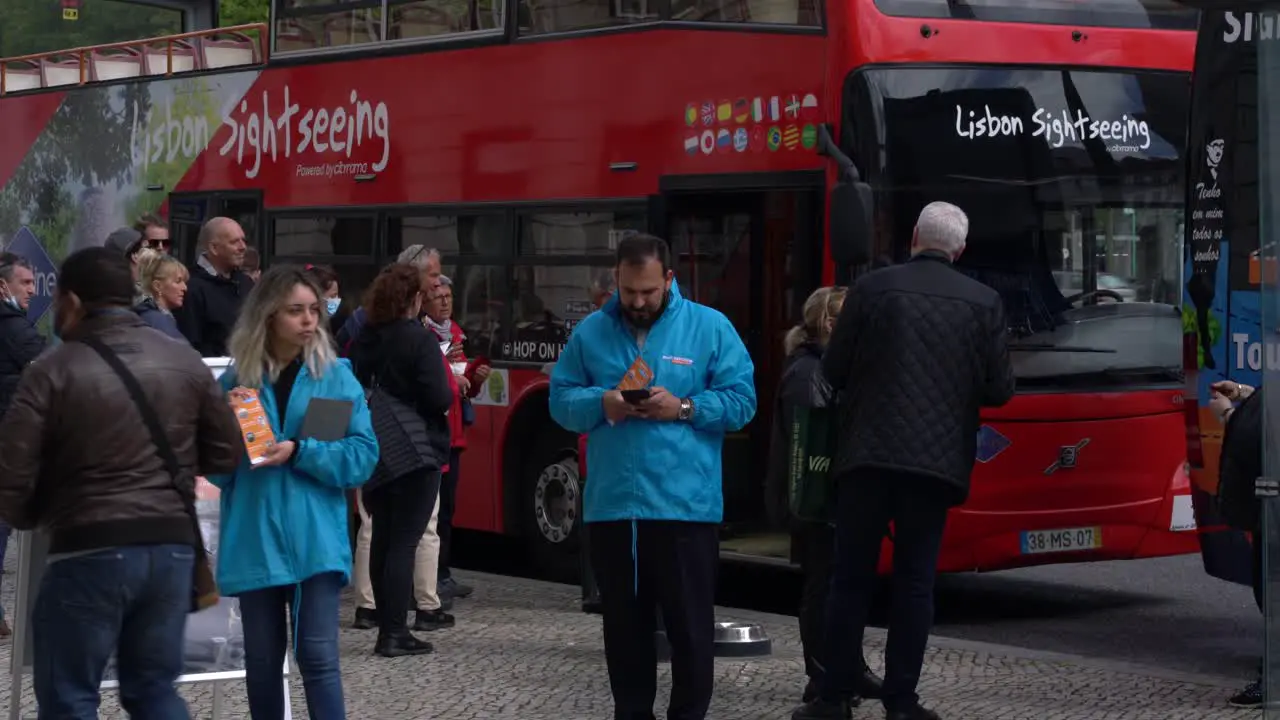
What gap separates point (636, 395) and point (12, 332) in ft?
16.2

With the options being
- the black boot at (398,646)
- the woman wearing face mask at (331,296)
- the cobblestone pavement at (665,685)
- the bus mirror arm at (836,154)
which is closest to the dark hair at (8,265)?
the woman wearing face mask at (331,296)

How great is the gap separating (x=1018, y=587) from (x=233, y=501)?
7.13 m

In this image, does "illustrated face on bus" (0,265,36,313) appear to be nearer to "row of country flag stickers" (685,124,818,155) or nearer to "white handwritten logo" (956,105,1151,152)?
"row of country flag stickers" (685,124,818,155)

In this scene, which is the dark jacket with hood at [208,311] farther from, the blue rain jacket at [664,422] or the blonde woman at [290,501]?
the blonde woman at [290,501]

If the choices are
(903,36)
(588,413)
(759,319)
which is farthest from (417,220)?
(588,413)

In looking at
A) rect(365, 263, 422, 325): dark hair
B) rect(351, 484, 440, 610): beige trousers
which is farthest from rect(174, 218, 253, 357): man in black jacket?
rect(365, 263, 422, 325): dark hair

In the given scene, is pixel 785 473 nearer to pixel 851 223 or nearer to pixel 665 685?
pixel 665 685

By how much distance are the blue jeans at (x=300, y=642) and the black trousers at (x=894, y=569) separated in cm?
203

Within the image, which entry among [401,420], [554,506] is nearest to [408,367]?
[401,420]

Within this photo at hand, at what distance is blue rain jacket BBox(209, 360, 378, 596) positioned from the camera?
6426 millimetres

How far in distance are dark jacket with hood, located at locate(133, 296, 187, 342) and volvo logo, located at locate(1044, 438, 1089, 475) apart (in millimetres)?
4236

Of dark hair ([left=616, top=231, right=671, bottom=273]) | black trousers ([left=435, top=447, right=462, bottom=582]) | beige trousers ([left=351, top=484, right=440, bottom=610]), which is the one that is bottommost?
beige trousers ([left=351, top=484, right=440, bottom=610])

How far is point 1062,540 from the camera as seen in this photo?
10.8 m

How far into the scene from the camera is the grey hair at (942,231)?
7.82 meters
